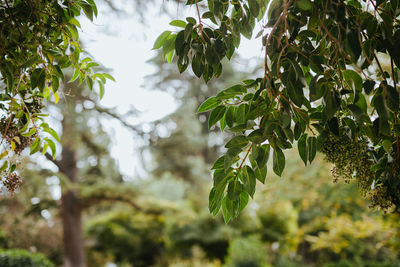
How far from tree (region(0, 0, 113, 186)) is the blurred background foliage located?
2.23 m

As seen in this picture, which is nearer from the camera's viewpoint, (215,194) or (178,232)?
(215,194)

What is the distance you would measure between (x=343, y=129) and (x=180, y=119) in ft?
14.9

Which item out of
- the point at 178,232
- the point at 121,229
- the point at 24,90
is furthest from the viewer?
the point at 121,229

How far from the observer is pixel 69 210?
5.18 metres

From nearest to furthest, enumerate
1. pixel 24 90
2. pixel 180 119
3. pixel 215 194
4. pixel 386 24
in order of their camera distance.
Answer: pixel 386 24 < pixel 215 194 < pixel 24 90 < pixel 180 119

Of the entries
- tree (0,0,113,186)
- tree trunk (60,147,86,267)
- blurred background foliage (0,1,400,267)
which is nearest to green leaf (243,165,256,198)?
tree (0,0,113,186)

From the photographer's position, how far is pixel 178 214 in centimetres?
573

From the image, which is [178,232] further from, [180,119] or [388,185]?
[388,185]

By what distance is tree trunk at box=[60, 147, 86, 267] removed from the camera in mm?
5051

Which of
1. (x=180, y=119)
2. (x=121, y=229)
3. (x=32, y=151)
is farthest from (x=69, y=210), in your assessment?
(x=32, y=151)

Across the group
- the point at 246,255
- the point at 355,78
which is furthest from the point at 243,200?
the point at 246,255

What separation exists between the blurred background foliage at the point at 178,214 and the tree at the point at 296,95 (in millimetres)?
2579

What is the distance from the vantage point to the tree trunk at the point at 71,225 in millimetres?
5051

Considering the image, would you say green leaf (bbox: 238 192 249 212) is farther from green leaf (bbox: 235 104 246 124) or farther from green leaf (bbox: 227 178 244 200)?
green leaf (bbox: 235 104 246 124)
